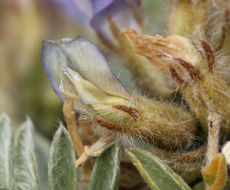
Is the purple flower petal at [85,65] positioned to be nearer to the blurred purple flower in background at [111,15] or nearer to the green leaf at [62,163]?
the green leaf at [62,163]

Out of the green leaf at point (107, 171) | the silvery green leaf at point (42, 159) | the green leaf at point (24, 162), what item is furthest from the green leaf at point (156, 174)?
the silvery green leaf at point (42, 159)

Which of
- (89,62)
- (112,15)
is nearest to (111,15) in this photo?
(112,15)

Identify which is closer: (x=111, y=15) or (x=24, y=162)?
(x=24, y=162)

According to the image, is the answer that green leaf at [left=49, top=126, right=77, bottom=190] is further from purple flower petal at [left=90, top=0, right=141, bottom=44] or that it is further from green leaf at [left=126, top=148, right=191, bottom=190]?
purple flower petal at [left=90, top=0, right=141, bottom=44]

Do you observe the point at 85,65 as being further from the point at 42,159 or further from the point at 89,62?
the point at 42,159

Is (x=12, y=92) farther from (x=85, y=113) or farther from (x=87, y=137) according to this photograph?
(x=85, y=113)

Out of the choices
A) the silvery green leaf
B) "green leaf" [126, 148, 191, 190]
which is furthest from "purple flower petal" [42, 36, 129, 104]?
the silvery green leaf
